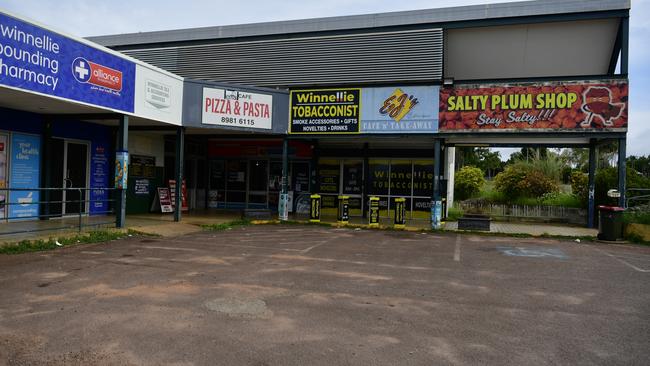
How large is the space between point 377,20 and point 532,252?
10.4 meters

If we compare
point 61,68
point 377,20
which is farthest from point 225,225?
point 377,20

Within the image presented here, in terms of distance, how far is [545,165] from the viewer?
24.6 meters

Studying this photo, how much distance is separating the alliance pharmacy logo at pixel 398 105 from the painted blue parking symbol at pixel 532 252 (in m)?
6.05

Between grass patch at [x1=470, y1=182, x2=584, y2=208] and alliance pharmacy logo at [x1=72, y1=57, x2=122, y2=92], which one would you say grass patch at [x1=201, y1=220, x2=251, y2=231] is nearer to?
alliance pharmacy logo at [x1=72, y1=57, x2=122, y2=92]

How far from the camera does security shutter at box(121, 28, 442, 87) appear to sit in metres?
17.3

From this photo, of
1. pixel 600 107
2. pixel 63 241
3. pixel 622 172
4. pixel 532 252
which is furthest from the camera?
pixel 600 107

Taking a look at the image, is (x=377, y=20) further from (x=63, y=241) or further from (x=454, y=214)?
(x=63, y=241)

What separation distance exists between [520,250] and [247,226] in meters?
8.59

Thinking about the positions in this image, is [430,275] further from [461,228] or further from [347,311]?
[461,228]

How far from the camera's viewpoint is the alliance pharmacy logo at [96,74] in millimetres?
11133

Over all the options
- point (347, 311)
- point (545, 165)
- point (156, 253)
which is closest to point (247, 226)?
point (156, 253)

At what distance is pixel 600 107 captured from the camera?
1463 centimetres

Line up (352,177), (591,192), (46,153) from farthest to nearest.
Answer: (352,177) → (591,192) → (46,153)

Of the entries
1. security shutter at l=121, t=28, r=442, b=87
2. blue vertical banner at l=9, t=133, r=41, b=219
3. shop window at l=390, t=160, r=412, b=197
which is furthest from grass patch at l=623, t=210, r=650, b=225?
blue vertical banner at l=9, t=133, r=41, b=219
